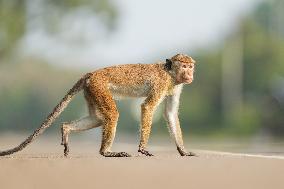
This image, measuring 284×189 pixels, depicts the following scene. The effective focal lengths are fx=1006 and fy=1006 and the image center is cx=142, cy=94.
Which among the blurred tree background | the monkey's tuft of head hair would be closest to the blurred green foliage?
the blurred tree background

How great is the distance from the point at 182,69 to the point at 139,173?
205 cm

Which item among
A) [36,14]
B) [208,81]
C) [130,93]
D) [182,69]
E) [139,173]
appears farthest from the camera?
[208,81]

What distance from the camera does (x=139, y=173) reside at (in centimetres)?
960

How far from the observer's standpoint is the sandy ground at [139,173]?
9.15 m

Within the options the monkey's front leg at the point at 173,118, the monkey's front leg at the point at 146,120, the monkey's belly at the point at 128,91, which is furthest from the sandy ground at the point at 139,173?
the monkey's belly at the point at 128,91

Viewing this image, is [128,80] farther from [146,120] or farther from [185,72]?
[185,72]

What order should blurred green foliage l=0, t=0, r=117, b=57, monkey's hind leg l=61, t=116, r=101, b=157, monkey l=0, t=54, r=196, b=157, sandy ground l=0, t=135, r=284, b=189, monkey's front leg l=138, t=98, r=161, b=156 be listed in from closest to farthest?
sandy ground l=0, t=135, r=284, b=189 < monkey's front leg l=138, t=98, r=161, b=156 < monkey l=0, t=54, r=196, b=157 < monkey's hind leg l=61, t=116, r=101, b=157 < blurred green foliage l=0, t=0, r=117, b=57

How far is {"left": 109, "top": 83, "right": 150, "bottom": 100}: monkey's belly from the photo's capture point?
11070 mm

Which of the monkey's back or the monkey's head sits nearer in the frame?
the monkey's back

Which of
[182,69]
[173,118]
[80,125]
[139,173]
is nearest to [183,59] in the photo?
[182,69]

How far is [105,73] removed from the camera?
36.8 feet

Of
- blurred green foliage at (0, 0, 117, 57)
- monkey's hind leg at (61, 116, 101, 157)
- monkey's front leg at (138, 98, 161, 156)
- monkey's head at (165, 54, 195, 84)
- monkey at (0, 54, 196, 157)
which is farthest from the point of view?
blurred green foliage at (0, 0, 117, 57)

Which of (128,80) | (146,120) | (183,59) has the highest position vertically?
(183,59)

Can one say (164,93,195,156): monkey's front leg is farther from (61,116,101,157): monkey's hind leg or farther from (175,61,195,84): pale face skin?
(61,116,101,157): monkey's hind leg
